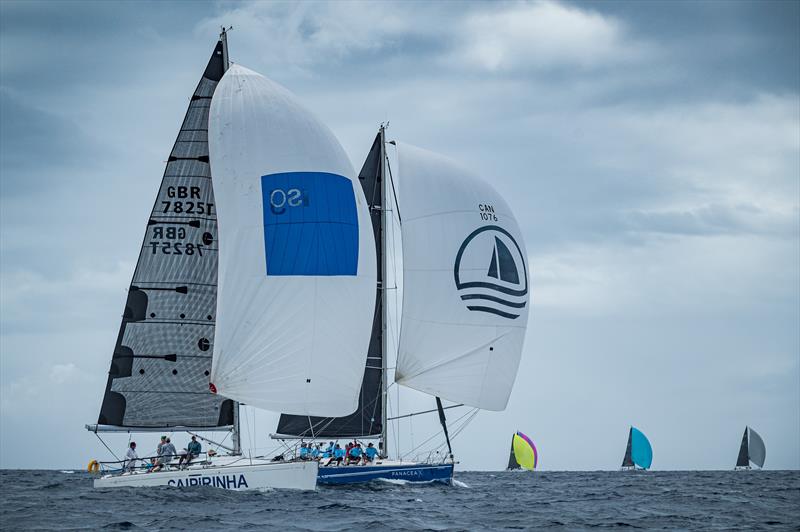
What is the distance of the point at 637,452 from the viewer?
267 ft

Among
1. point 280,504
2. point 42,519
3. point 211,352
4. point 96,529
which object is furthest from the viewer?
point 211,352

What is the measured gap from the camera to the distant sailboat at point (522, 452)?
7775cm

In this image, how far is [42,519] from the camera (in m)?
20.4

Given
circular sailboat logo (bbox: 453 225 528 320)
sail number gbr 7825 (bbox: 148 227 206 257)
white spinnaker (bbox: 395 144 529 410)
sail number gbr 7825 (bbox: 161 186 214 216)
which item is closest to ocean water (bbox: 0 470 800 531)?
white spinnaker (bbox: 395 144 529 410)

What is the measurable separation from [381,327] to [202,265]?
821 centimetres

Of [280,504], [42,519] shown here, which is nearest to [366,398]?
[280,504]

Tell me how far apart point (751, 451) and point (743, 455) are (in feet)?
2.68

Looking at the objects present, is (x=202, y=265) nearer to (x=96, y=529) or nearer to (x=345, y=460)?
(x=345, y=460)

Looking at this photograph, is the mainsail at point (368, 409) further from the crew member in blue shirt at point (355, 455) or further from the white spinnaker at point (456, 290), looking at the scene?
the crew member in blue shirt at point (355, 455)

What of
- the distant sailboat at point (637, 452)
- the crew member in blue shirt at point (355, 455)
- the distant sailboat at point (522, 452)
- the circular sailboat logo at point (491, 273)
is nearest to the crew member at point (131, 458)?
the crew member in blue shirt at point (355, 455)

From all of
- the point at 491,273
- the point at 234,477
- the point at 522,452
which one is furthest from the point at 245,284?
the point at 522,452

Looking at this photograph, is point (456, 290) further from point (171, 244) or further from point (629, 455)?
point (629, 455)

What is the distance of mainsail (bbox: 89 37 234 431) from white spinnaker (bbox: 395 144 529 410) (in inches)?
288

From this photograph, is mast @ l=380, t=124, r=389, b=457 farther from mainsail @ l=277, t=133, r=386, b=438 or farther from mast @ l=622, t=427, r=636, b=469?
mast @ l=622, t=427, r=636, b=469
